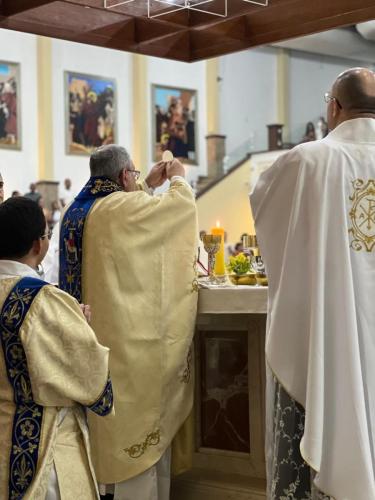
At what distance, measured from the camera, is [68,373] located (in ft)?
10.5

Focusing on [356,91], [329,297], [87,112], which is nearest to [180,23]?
[356,91]

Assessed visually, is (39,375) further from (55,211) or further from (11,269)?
(55,211)

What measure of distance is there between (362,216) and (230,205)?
731 inches

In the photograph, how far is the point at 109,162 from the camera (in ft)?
15.6

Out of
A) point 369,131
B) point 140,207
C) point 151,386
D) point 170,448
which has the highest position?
point 369,131

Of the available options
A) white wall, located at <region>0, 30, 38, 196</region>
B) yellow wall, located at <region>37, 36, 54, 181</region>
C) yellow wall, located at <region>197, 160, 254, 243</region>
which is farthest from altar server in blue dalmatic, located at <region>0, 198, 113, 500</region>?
yellow wall, located at <region>197, 160, 254, 243</region>

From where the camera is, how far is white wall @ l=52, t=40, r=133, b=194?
1977 cm

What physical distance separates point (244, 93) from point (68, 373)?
21.0 metres

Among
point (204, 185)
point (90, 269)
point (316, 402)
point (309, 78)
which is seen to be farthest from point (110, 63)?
point (316, 402)

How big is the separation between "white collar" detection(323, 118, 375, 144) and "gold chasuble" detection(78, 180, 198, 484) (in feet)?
3.62

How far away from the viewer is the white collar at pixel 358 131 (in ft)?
12.3

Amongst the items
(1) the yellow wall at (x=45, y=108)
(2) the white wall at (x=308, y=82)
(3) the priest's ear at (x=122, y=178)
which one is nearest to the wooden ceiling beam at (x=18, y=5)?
(3) the priest's ear at (x=122, y=178)

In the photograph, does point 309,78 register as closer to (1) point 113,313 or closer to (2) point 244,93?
(2) point 244,93

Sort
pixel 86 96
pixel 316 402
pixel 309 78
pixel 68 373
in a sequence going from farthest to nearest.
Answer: pixel 309 78 → pixel 86 96 → pixel 316 402 → pixel 68 373
